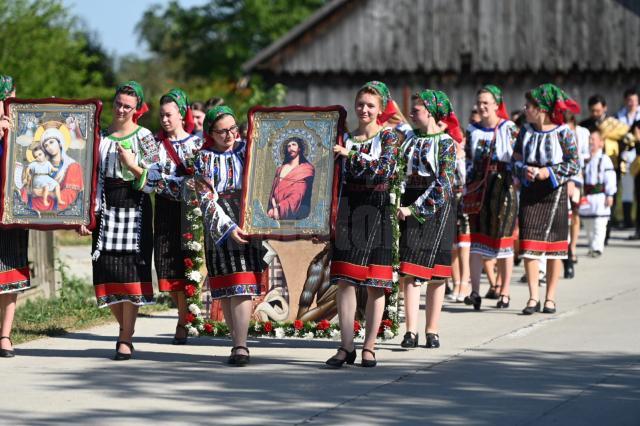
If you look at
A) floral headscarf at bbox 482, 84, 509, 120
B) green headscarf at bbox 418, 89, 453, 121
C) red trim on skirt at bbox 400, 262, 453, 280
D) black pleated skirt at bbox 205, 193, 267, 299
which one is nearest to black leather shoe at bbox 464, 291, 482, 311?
floral headscarf at bbox 482, 84, 509, 120

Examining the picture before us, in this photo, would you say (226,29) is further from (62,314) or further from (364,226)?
(364,226)

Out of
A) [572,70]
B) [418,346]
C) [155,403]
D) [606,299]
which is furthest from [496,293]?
[572,70]

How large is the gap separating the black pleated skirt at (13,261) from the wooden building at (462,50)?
79.2 ft

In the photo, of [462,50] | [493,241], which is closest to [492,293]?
[493,241]

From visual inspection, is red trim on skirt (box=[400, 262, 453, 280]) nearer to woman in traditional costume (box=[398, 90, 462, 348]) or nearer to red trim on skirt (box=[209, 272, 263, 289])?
woman in traditional costume (box=[398, 90, 462, 348])

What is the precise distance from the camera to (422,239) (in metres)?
9.86

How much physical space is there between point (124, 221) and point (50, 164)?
0.68 metres

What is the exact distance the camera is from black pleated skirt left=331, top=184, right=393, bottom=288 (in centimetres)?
900

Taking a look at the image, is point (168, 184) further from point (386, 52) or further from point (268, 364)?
point (386, 52)

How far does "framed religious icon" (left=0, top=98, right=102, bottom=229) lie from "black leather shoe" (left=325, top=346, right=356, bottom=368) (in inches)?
75.8

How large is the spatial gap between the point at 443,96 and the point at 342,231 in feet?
4.86

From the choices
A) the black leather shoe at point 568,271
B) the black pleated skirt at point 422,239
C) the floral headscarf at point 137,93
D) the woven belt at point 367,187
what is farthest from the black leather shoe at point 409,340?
the black leather shoe at point 568,271

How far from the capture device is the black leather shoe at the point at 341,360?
902 centimetres

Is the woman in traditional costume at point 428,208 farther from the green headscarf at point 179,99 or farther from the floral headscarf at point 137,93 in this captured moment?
the floral headscarf at point 137,93
